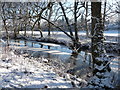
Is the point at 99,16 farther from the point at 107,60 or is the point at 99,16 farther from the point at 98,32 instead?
the point at 107,60

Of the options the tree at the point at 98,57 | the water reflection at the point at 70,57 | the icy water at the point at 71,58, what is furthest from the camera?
the water reflection at the point at 70,57

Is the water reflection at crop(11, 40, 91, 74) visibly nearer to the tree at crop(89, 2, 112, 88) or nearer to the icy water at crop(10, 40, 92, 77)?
the icy water at crop(10, 40, 92, 77)

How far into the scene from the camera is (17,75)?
3.51 metres

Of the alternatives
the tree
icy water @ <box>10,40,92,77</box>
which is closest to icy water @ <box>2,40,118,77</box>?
icy water @ <box>10,40,92,77</box>

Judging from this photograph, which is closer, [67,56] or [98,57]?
[98,57]

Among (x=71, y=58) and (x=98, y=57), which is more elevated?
(x=98, y=57)

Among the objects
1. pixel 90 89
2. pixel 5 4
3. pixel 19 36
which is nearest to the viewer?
pixel 90 89

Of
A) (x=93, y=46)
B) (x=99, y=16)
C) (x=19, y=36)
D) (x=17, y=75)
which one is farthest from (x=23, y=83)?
(x=19, y=36)

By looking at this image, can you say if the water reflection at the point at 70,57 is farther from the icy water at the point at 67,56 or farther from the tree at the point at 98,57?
the tree at the point at 98,57

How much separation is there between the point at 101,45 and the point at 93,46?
228 mm

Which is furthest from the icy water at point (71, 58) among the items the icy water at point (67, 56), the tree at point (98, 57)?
the tree at point (98, 57)

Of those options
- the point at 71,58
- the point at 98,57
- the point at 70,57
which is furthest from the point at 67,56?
the point at 98,57

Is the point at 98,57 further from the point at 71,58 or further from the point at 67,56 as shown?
the point at 67,56

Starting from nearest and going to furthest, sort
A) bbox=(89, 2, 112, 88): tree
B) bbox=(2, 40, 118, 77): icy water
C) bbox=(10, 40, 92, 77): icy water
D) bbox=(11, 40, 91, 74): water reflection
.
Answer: bbox=(89, 2, 112, 88): tree < bbox=(2, 40, 118, 77): icy water < bbox=(11, 40, 91, 74): water reflection < bbox=(10, 40, 92, 77): icy water
